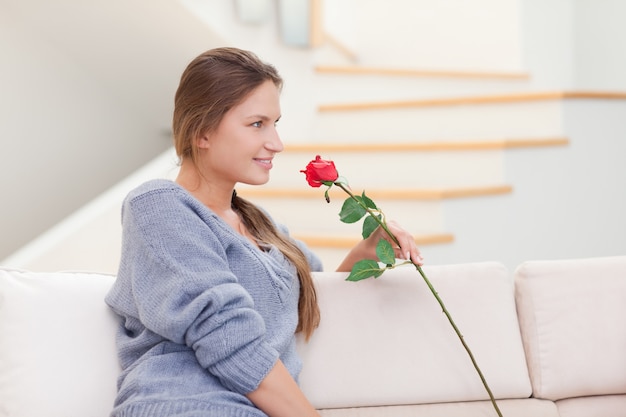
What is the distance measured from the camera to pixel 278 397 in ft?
4.91

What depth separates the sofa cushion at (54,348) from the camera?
157 centimetres

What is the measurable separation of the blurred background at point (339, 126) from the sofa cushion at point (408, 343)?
1.15 m

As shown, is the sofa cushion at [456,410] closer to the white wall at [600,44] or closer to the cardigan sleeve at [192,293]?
the cardigan sleeve at [192,293]

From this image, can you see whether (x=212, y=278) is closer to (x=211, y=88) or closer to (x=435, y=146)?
(x=211, y=88)

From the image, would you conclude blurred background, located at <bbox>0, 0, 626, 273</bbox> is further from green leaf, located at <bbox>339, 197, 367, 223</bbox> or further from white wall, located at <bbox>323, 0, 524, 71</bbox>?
green leaf, located at <bbox>339, 197, 367, 223</bbox>

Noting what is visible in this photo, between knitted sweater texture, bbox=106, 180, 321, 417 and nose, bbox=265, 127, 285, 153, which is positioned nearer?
knitted sweater texture, bbox=106, 180, 321, 417

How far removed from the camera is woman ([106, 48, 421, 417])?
4.75 feet

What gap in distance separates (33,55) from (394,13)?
2227 millimetres

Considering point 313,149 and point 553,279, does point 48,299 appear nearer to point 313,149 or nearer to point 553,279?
point 553,279

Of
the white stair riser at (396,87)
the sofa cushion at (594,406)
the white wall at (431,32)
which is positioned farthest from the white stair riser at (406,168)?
the sofa cushion at (594,406)

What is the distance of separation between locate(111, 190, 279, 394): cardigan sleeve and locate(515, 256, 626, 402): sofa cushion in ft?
2.31

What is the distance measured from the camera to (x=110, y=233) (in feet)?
10.6

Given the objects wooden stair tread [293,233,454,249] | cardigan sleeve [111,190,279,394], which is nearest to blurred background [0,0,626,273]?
wooden stair tread [293,233,454,249]

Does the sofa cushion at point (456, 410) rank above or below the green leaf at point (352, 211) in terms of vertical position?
below
